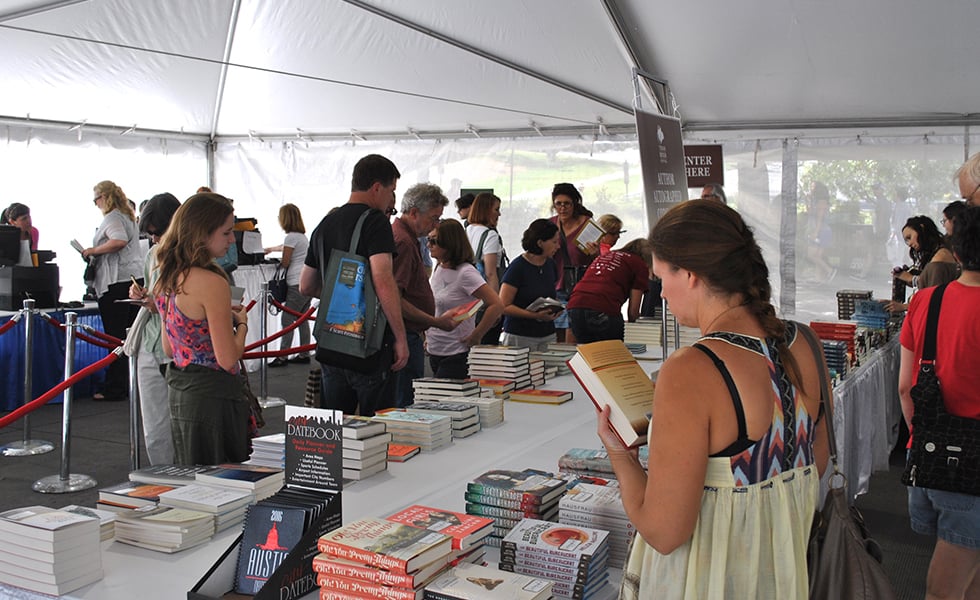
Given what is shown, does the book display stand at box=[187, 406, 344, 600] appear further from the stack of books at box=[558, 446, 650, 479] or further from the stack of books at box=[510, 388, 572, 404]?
the stack of books at box=[510, 388, 572, 404]

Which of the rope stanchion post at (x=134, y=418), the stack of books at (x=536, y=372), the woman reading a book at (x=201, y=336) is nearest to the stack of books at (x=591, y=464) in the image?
the woman reading a book at (x=201, y=336)

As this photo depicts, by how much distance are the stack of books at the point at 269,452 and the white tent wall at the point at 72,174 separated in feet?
26.1

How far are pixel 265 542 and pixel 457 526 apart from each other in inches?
14.3

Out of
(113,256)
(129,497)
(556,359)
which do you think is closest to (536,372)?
(556,359)

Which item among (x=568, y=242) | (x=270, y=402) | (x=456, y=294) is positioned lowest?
(x=270, y=402)

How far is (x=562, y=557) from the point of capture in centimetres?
153

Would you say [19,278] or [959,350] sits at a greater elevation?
[19,278]

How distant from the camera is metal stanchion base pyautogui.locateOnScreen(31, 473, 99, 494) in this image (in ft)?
14.5

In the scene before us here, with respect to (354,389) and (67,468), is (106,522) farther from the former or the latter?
(67,468)

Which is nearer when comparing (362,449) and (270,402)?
(362,449)

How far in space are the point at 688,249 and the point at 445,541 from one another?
66 cm

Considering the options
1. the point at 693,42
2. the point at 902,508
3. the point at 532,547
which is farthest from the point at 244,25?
the point at 532,547

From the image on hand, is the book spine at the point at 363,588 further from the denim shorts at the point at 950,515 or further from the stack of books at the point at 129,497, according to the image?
the denim shorts at the point at 950,515

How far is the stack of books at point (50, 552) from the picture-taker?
1516 millimetres
